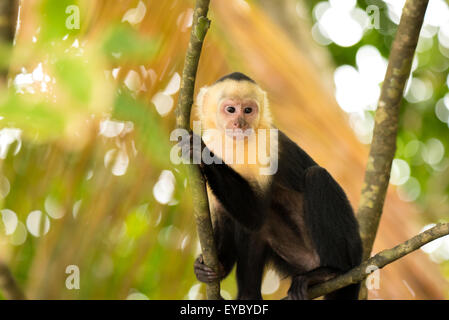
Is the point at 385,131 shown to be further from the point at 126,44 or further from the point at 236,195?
the point at 126,44

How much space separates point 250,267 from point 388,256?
2.30 ft

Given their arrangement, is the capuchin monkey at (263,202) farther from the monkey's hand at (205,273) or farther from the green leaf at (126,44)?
the green leaf at (126,44)

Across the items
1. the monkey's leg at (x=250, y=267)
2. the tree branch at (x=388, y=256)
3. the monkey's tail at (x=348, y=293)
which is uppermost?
the monkey's leg at (x=250, y=267)

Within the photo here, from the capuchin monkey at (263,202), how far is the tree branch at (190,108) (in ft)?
0.79

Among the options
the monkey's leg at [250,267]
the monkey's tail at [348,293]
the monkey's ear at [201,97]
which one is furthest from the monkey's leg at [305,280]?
the monkey's ear at [201,97]

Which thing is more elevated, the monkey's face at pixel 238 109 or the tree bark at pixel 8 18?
the monkey's face at pixel 238 109

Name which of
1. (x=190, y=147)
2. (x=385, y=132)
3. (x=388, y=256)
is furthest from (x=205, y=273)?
(x=385, y=132)

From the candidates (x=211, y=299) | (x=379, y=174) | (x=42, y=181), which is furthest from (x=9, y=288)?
(x=379, y=174)

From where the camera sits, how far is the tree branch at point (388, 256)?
1091mm

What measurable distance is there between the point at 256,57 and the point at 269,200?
611 mm

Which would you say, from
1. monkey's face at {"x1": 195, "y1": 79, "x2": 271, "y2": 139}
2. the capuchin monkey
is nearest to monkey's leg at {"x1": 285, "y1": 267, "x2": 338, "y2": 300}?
the capuchin monkey

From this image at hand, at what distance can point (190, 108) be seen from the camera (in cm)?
108

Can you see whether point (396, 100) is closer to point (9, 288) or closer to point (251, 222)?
point (251, 222)

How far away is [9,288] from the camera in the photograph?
3.38 feet
